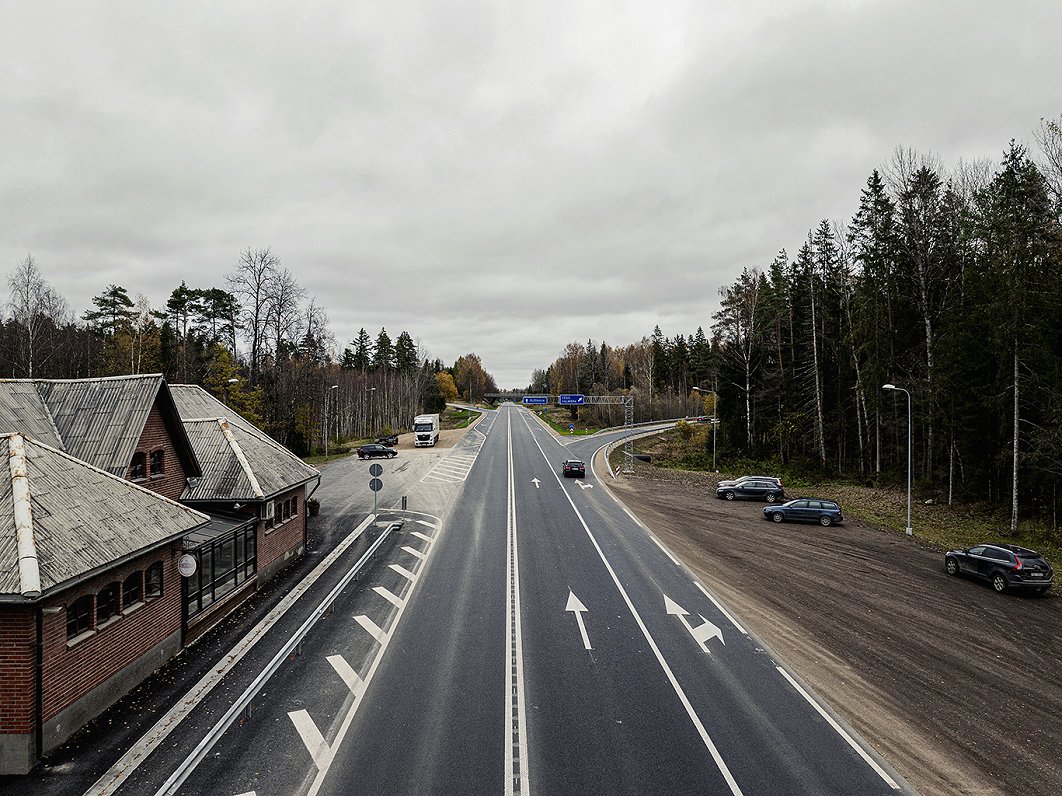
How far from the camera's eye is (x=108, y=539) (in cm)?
1092

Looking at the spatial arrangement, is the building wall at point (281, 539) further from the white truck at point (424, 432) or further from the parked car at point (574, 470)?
the white truck at point (424, 432)

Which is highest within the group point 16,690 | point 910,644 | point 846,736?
point 16,690

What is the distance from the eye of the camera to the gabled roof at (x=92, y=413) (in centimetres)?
1450

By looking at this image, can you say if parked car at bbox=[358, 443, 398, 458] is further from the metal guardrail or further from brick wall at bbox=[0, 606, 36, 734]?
brick wall at bbox=[0, 606, 36, 734]

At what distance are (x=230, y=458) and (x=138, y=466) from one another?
3.71 metres

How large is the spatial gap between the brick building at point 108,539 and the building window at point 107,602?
3 cm

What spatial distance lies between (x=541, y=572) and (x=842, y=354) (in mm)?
34036

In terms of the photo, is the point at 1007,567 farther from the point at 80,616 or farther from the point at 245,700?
the point at 80,616

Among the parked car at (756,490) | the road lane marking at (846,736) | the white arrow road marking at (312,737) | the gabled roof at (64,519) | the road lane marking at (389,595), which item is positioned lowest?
the road lane marking at (846,736)

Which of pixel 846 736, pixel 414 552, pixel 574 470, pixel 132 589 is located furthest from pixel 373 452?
pixel 846 736

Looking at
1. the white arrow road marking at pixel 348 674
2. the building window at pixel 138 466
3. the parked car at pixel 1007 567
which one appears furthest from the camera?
the parked car at pixel 1007 567

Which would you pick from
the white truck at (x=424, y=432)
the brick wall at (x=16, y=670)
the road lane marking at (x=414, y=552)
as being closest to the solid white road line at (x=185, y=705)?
the brick wall at (x=16, y=670)

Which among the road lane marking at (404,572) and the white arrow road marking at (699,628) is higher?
the road lane marking at (404,572)

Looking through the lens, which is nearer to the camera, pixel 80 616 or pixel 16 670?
pixel 16 670
